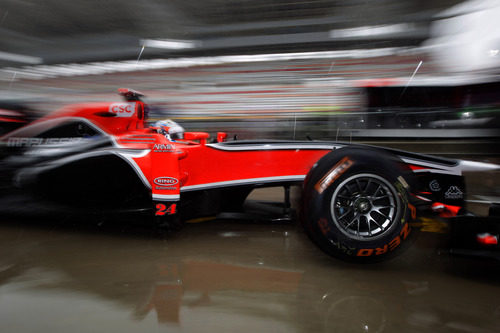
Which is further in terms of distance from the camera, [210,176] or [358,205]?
[210,176]

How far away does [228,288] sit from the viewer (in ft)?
4.45

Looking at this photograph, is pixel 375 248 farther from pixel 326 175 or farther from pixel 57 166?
pixel 57 166

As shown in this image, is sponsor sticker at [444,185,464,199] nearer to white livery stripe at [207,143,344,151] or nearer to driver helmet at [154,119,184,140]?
white livery stripe at [207,143,344,151]

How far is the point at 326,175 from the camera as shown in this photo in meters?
1.49

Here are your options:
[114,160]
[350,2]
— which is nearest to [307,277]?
[114,160]

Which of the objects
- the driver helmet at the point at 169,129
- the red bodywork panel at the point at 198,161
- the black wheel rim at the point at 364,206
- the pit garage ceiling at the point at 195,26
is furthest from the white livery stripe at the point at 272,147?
the pit garage ceiling at the point at 195,26

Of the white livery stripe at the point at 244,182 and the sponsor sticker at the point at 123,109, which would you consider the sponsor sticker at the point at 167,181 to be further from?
the sponsor sticker at the point at 123,109

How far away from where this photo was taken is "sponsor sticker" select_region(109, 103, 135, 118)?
2014mm

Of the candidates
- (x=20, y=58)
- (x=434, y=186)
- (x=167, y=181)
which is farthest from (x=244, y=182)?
(x=20, y=58)

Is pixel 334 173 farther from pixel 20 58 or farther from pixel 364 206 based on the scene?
pixel 20 58

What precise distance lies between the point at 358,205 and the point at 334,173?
0.74 feet

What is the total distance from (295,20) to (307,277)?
89.8 inches

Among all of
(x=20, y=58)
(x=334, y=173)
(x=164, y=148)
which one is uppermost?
(x=20, y=58)

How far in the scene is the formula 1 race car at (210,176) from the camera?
4.83 feet
